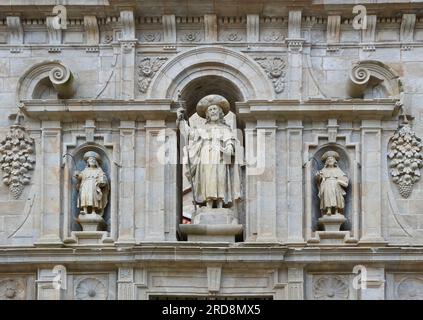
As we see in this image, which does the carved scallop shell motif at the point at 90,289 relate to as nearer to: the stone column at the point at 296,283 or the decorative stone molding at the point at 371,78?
the stone column at the point at 296,283

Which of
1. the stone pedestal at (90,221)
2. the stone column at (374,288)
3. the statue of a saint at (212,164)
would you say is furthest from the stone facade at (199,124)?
the statue of a saint at (212,164)

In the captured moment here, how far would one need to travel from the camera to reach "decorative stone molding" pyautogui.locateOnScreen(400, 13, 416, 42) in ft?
107

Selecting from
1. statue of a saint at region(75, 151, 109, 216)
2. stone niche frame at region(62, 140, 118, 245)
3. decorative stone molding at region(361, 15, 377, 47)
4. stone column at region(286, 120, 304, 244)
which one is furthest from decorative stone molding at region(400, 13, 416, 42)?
statue of a saint at region(75, 151, 109, 216)

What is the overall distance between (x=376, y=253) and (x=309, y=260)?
996 millimetres

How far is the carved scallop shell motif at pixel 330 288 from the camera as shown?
103 ft

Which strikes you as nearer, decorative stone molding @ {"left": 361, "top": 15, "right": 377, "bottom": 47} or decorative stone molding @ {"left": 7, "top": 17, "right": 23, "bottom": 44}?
decorative stone molding @ {"left": 361, "top": 15, "right": 377, "bottom": 47}

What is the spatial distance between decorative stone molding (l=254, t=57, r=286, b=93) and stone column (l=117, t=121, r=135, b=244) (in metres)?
2.20

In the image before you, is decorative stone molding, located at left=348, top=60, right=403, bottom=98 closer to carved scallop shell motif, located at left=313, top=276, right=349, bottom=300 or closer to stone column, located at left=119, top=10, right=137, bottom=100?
carved scallop shell motif, located at left=313, top=276, right=349, bottom=300

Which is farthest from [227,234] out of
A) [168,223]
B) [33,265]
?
[33,265]

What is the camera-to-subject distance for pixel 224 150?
105ft

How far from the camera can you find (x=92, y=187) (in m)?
31.8

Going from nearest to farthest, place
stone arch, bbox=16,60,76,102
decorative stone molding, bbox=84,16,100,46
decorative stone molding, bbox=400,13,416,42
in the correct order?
stone arch, bbox=16,60,76,102, decorative stone molding, bbox=400,13,416,42, decorative stone molding, bbox=84,16,100,46

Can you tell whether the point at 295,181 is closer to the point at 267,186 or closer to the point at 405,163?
the point at 267,186

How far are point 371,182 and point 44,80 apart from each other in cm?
526
